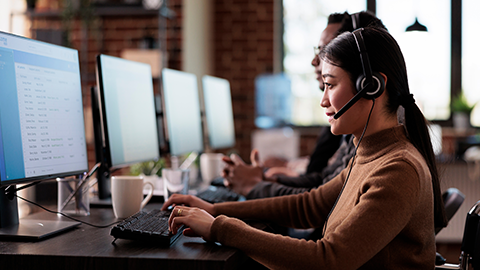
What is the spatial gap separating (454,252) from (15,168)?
3.42 meters

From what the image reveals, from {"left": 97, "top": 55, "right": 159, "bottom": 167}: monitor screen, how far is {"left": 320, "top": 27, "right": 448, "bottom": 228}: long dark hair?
719 millimetres

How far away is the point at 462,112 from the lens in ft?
14.1

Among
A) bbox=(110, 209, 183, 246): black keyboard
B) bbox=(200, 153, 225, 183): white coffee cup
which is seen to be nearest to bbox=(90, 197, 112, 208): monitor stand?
bbox=(110, 209, 183, 246): black keyboard

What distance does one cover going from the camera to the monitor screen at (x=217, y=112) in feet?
8.23

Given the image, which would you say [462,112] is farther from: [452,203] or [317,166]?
[452,203]

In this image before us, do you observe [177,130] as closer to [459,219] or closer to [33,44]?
[33,44]

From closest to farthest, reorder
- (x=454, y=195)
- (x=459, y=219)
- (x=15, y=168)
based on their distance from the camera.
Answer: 1. (x=15, y=168)
2. (x=454, y=195)
3. (x=459, y=219)

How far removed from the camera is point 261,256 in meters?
0.88

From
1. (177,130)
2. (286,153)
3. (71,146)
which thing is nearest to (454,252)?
(286,153)

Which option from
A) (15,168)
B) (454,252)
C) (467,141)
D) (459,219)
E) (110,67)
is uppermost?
(110,67)

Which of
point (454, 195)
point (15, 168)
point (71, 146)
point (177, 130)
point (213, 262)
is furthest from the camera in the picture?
point (177, 130)

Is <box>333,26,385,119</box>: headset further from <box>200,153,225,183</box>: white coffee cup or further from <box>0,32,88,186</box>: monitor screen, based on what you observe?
<box>200,153,225,183</box>: white coffee cup

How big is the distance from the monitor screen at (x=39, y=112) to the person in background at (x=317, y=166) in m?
0.59

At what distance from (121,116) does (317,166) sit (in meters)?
0.93
